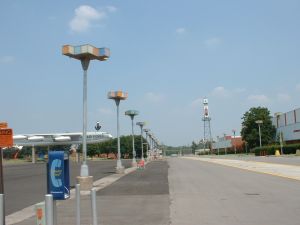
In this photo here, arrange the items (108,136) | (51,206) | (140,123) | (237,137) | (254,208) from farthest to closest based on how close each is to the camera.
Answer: (237,137), (108,136), (140,123), (254,208), (51,206)

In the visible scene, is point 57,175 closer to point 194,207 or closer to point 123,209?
point 123,209

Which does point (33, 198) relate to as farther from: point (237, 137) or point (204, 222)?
point (237, 137)

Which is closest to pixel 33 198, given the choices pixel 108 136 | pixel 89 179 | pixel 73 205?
pixel 89 179

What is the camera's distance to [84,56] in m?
20.9

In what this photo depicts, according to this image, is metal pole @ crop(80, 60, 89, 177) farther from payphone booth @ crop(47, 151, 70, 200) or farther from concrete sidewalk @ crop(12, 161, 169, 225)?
payphone booth @ crop(47, 151, 70, 200)

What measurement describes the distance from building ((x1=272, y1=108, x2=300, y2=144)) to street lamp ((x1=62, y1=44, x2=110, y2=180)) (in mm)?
87074

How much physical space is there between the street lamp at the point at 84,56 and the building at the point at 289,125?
8707cm

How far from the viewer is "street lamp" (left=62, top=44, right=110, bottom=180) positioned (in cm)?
2041

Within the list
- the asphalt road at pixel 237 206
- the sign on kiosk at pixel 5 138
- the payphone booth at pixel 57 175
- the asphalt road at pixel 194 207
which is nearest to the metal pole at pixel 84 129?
the asphalt road at pixel 194 207

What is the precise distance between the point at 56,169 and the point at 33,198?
1218 cm

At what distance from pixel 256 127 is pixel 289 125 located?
Answer: 19.9 meters

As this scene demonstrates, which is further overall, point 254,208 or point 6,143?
point 254,208

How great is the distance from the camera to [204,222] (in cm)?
1159

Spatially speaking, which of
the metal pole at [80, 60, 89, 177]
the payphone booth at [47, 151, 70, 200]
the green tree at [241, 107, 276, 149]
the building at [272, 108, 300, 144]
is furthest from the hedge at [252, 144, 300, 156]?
the payphone booth at [47, 151, 70, 200]
